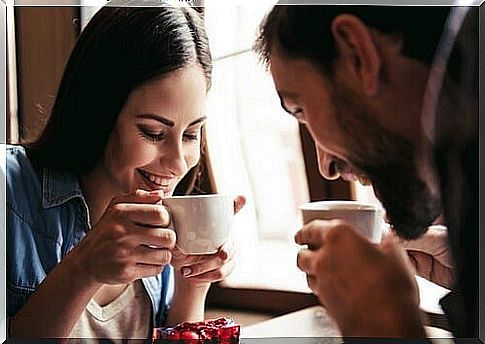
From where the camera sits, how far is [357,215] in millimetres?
1153

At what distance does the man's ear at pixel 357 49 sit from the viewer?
1.13 meters

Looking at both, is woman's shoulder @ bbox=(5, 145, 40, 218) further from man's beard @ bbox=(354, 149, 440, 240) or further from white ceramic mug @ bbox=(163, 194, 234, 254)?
man's beard @ bbox=(354, 149, 440, 240)

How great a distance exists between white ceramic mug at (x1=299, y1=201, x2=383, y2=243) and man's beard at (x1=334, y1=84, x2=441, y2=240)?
0.02m

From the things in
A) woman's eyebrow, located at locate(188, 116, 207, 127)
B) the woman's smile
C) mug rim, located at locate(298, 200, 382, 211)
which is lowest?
mug rim, located at locate(298, 200, 382, 211)

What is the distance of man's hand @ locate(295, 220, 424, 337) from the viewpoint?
1.14 metres

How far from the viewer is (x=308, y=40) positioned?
1.14 m

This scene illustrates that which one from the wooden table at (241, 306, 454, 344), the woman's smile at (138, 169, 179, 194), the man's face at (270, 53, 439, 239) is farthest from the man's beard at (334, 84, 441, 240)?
the woman's smile at (138, 169, 179, 194)

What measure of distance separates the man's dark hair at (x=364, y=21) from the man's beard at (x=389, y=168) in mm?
74

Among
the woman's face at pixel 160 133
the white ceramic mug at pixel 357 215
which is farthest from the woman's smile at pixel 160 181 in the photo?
the white ceramic mug at pixel 357 215

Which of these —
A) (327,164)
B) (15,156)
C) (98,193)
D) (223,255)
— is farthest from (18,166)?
(327,164)

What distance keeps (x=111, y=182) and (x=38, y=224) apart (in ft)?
0.43

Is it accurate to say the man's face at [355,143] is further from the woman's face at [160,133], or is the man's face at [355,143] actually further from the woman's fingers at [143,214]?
the woman's fingers at [143,214]

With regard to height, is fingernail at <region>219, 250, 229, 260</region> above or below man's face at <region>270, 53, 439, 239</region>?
below

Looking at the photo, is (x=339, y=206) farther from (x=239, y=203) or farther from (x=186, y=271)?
(x=186, y=271)
